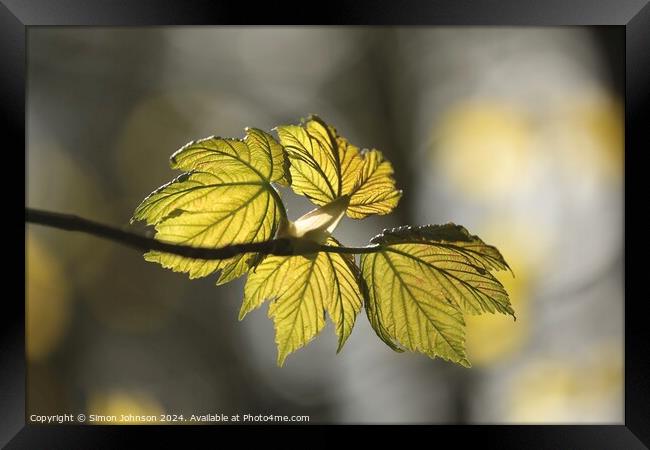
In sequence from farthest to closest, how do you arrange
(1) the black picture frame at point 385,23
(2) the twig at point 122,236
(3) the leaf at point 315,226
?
1. (1) the black picture frame at point 385,23
2. (3) the leaf at point 315,226
3. (2) the twig at point 122,236

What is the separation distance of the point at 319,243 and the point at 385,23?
37 centimetres

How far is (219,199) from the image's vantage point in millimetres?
369

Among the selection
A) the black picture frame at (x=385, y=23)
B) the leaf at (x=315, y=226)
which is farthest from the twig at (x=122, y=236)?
the black picture frame at (x=385, y=23)

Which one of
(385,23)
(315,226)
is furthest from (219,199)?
(385,23)

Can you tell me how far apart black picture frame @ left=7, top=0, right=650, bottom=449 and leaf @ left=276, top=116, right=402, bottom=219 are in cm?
27

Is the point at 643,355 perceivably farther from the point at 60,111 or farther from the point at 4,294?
the point at 60,111

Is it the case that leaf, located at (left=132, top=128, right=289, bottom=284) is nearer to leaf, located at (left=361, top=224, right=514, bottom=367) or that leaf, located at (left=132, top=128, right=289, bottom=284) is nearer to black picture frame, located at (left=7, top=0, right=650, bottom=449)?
leaf, located at (left=361, top=224, right=514, bottom=367)

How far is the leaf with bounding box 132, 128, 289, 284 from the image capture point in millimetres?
356

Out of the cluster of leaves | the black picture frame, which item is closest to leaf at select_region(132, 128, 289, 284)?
the cluster of leaves

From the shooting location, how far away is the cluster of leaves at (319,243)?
340mm

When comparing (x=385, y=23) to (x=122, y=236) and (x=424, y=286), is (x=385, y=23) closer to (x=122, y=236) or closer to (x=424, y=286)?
(x=424, y=286)

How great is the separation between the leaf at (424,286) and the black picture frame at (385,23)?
346 mm

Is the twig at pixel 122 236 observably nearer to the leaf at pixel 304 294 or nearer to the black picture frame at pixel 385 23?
the leaf at pixel 304 294

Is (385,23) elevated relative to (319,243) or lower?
elevated
